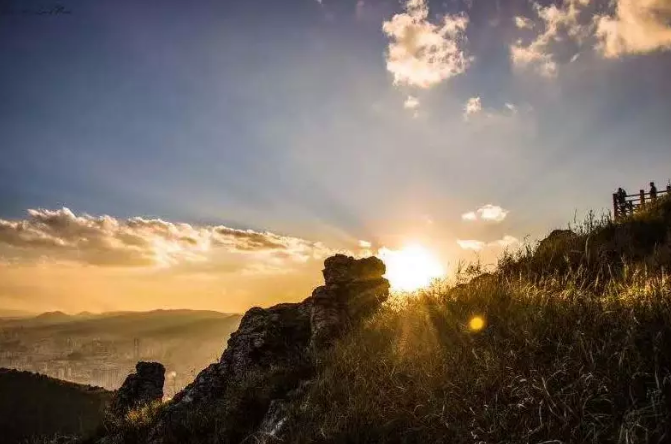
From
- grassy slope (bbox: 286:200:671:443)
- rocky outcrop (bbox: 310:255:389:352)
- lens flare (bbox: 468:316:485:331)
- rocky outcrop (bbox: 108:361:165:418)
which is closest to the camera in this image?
grassy slope (bbox: 286:200:671:443)

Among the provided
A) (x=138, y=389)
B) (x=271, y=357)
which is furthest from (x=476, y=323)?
(x=138, y=389)

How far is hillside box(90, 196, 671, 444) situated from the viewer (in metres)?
4.15

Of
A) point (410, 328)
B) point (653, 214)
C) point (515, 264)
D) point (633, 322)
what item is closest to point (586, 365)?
point (633, 322)

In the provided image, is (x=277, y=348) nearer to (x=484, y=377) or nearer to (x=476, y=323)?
(x=476, y=323)

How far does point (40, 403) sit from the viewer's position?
12175 centimetres

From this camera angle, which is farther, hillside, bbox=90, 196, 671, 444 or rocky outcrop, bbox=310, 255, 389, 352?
rocky outcrop, bbox=310, 255, 389, 352

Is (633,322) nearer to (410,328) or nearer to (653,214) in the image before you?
(410,328)

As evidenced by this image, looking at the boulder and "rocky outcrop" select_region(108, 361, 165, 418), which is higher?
the boulder

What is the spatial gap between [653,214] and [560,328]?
13484mm

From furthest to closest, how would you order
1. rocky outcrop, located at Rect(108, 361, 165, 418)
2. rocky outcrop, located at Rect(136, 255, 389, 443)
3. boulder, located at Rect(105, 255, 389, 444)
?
rocky outcrop, located at Rect(108, 361, 165, 418)
rocky outcrop, located at Rect(136, 255, 389, 443)
boulder, located at Rect(105, 255, 389, 444)

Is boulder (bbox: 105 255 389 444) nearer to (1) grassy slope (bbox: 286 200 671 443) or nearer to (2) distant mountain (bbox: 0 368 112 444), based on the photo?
(1) grassy slope (bbox: 286 200 671 443)

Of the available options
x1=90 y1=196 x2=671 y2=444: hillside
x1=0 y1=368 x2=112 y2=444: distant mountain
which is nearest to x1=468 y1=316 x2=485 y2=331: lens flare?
x1=90 y1=196 x2=671 y2=444: hillside

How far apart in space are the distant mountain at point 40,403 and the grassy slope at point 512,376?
117m

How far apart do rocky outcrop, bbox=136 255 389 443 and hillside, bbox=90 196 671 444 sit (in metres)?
0.09
